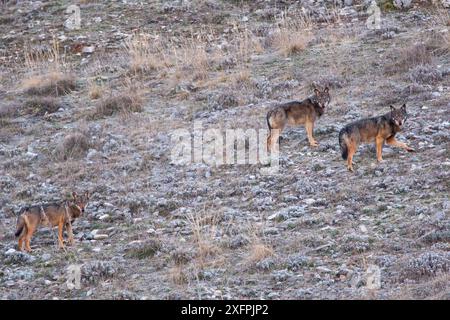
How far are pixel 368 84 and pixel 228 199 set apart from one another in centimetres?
529

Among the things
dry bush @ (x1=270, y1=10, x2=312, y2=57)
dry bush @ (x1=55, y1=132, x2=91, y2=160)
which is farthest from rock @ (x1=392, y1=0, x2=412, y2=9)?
dry bush @ (x1=55, y1=132, x2=91, y2=160)

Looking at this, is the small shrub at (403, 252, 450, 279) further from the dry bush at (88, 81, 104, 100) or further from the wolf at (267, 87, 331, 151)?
the dry bush at (88, 81, 104, 100)

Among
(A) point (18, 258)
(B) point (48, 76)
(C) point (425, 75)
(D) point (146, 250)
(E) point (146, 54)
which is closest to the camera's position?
(D) point (146, 250)

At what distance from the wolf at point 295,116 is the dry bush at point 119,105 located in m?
4.04

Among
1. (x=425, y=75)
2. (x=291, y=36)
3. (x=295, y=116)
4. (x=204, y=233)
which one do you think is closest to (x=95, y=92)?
(x=291, y=36)

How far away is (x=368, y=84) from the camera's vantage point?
15.6 meters

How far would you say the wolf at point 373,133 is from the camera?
1189 cm

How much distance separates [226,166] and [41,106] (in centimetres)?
600

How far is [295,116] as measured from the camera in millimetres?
13234

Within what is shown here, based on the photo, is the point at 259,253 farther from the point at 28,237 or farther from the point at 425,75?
the point at 425,75

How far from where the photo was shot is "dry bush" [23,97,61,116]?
670 inches

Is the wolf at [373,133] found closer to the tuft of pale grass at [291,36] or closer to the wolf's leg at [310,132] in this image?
the wolf's leg at [310,132]

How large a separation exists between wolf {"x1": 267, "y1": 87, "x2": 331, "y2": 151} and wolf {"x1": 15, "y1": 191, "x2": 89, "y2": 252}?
3653mm

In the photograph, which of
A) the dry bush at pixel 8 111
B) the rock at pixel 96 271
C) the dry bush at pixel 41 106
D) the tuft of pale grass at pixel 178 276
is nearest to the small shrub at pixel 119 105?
the dry bush at pixel 41 106
